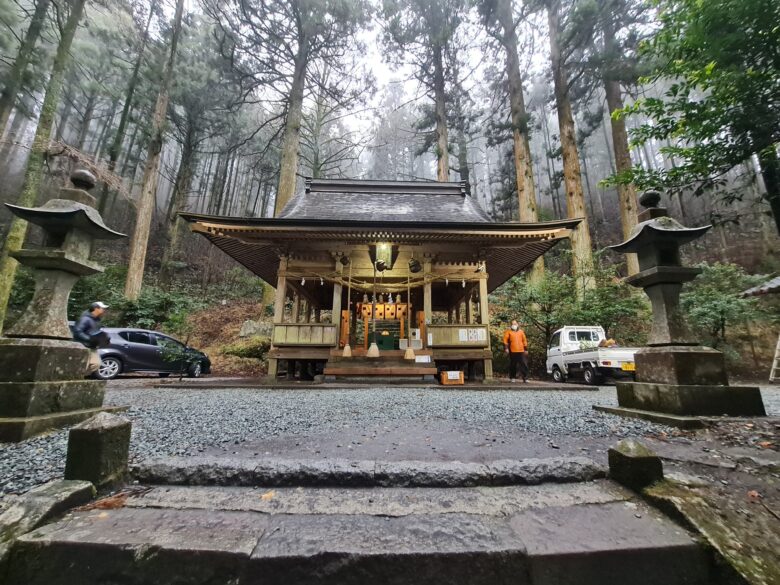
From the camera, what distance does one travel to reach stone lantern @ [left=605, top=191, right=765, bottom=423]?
10.1ft

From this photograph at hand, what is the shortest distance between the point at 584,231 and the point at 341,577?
45.0ft

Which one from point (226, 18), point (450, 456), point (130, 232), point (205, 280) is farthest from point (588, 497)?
point (130, 232)

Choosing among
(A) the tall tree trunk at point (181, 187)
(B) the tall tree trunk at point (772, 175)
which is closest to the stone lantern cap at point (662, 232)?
(B) the tall tree trunk at point (772, 175)

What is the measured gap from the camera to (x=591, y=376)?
8.74 metres

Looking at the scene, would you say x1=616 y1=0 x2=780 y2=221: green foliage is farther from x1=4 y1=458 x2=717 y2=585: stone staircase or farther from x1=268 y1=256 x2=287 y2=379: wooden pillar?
x1=268 y1=256 x2=287 y2=379: wooden pillar

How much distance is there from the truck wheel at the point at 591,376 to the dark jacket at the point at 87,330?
11.1 metres

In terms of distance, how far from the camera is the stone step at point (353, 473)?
1.89m

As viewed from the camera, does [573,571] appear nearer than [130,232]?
Yes

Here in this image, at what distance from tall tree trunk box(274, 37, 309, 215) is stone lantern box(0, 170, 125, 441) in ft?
33.5

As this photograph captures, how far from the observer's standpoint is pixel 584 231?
39.3 feet

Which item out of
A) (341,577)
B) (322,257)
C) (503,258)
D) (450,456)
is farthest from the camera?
(503,258)

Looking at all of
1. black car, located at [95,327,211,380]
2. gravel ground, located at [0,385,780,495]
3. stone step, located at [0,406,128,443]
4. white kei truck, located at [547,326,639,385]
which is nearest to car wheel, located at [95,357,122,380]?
black car, located at [95,327,211,380]

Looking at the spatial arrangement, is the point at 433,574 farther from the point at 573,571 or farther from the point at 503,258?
the point at 503,258

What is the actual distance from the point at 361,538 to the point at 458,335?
22.7 feet
